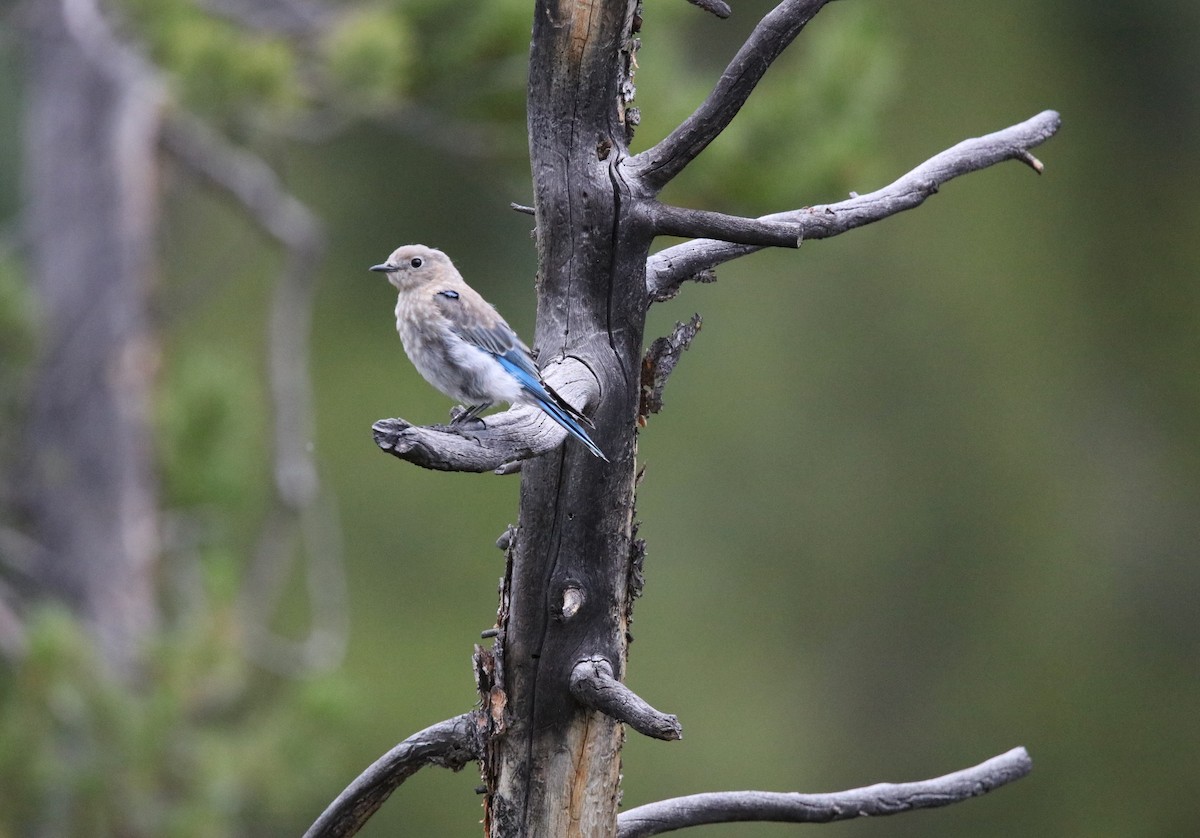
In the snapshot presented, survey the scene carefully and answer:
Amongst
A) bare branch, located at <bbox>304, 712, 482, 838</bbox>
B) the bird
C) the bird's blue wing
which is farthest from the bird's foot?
bare branch, located at <bbox>304, 712, 482, 838</bbox>

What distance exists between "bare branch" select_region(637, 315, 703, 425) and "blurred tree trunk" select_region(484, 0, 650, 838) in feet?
0.25

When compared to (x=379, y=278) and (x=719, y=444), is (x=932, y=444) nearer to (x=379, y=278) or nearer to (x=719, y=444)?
(x=719, y=444)

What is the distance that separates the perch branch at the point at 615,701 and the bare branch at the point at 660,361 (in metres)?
0.48

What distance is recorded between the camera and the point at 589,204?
2535 mm

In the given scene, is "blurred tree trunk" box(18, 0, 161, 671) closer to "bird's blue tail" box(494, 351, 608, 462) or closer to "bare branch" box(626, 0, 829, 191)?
"bird's blue tail" box(494, 351, 608, 462)

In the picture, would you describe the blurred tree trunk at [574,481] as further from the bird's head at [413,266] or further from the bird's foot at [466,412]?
the bird's head at [413,266]

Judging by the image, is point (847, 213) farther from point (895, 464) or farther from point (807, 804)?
point (895, 464)

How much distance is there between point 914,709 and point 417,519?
4.52 metres

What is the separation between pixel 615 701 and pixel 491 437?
21.3 inches

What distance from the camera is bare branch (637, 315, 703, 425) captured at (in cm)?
270

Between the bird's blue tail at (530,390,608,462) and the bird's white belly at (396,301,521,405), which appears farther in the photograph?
the bird's white belly at (396,301,521,405)

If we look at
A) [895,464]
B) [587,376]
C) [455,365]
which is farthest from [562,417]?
[895,464]

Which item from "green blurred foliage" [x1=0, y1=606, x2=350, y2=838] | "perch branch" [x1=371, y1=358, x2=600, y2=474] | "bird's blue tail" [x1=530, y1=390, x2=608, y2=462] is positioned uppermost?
"green blurred foliage" [x1=0, y1=606, x2=350, y2=838]

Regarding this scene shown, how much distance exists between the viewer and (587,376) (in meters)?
2.54
